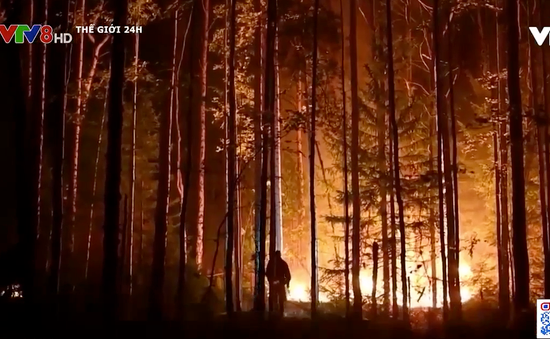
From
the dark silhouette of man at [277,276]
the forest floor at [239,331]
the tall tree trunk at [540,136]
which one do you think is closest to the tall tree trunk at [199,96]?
the dark silhouette of man at [277,276]

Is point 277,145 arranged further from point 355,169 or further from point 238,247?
point 238,247

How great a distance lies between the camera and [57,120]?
32.6 feet

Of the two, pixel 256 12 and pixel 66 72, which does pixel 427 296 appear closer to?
pixel 256 12

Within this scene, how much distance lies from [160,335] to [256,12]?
225 inches

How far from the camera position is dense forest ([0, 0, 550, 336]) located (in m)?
8.96

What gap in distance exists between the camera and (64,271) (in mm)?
11258

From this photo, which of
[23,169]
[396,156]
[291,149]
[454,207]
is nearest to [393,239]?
[454,207]

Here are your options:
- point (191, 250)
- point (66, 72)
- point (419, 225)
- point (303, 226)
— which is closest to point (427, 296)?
point (419, 225)

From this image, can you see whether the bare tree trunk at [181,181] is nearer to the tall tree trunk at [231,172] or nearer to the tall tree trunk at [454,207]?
the tall tree trunk at [231,172]

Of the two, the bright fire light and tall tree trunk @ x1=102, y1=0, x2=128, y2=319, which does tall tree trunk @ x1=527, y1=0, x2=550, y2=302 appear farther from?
tall tree trunk @ x1=102, y1=0, x2=128, y2=319

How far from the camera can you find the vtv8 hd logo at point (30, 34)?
362 inches

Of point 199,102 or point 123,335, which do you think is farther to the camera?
point 199,102

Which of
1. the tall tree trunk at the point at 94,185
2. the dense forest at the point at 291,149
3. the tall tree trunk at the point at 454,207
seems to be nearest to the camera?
the dense forest at the point at 291,149

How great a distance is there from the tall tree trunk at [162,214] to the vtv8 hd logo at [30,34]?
190cm
